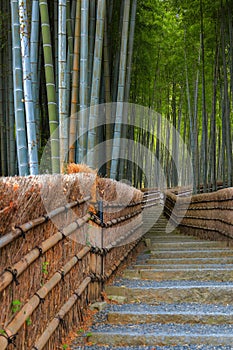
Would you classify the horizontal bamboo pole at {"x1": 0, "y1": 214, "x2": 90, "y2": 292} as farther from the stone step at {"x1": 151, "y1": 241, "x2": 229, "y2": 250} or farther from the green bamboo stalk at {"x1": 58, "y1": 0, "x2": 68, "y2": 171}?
the stone step at {"x1": 151, "y1": 241, "x2": 229, "y2": 250}

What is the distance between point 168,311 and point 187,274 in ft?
3.24

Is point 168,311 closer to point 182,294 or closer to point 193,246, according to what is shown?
point 182,294

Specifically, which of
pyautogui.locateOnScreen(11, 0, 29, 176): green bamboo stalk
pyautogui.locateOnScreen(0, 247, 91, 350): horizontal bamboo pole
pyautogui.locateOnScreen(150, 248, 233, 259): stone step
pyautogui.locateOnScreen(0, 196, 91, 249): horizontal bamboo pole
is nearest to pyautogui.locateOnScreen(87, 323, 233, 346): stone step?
pyautogui.locateOnScreen(0, 247, 91, 350): horizontal bamboo pole

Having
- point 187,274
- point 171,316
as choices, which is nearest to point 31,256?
point 171,316

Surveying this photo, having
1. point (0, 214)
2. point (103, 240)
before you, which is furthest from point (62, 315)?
point (103, 240)

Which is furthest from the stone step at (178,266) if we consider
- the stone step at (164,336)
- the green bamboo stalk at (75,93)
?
the stone step at (164,336)

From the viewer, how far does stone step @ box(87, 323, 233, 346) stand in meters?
2.43

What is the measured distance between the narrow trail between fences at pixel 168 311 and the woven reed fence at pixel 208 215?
0.82 meters

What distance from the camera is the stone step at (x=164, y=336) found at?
2.43 m

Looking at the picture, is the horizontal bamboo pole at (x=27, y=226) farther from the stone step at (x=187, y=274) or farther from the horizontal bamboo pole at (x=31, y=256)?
the stone step at (x=187, y=274)

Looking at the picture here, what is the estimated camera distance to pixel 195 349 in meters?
2.36

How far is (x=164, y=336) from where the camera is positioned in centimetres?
247

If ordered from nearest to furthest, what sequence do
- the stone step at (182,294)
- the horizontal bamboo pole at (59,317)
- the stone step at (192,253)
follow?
the horizontal bamboo pole at (59,317) → the stone step at (182,294) → the stone step at (192,253)

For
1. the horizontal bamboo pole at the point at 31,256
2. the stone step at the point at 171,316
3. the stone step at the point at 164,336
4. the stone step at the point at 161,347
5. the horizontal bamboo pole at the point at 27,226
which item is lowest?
the stone step at the point at 161,347
